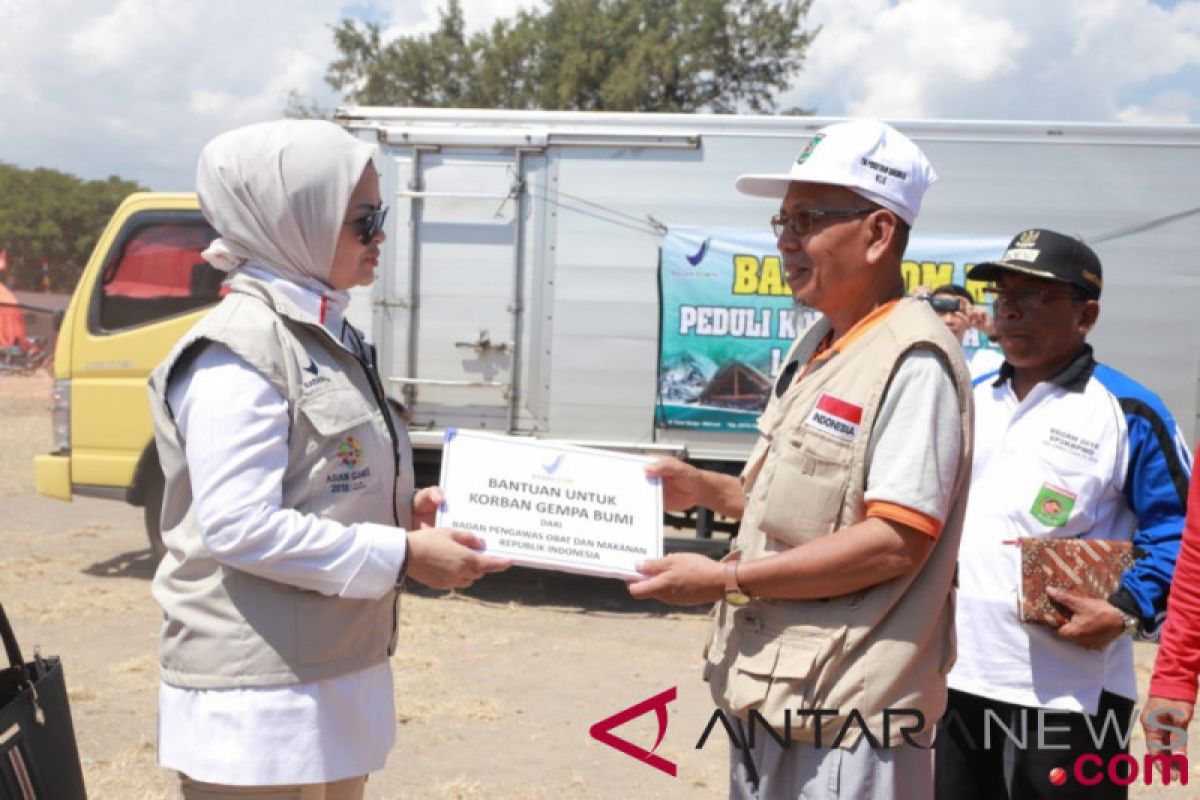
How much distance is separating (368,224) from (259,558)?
0.74 metres

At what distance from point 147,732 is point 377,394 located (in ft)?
12.3

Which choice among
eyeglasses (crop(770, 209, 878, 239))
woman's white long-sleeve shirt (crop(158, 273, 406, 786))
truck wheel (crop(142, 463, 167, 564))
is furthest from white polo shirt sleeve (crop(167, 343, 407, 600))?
truck wheel (crop(142, 463, 167, 564))

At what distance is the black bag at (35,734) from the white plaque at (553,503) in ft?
2.87

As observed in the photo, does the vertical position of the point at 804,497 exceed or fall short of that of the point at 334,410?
it falls short

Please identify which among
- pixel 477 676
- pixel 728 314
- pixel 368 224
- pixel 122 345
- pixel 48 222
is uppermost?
pixel 48 222

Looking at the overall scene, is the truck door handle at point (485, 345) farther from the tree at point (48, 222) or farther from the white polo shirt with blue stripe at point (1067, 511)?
the tree at point (48, 222)

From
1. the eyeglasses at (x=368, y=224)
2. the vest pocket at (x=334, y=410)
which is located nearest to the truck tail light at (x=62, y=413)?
the eyeglasses at (x=368, y=224)

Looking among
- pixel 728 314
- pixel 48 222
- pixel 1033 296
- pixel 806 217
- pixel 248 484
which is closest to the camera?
pixel 248 484

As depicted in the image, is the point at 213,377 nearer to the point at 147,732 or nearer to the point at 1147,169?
the point at 147,732

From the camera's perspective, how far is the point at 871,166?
7.12ft

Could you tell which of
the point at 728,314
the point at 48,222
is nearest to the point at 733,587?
the point at 728,314

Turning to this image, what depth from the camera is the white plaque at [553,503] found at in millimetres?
2449

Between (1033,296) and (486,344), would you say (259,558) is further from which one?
(486,344)

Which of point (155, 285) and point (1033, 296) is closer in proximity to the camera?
point (1033, 296)
